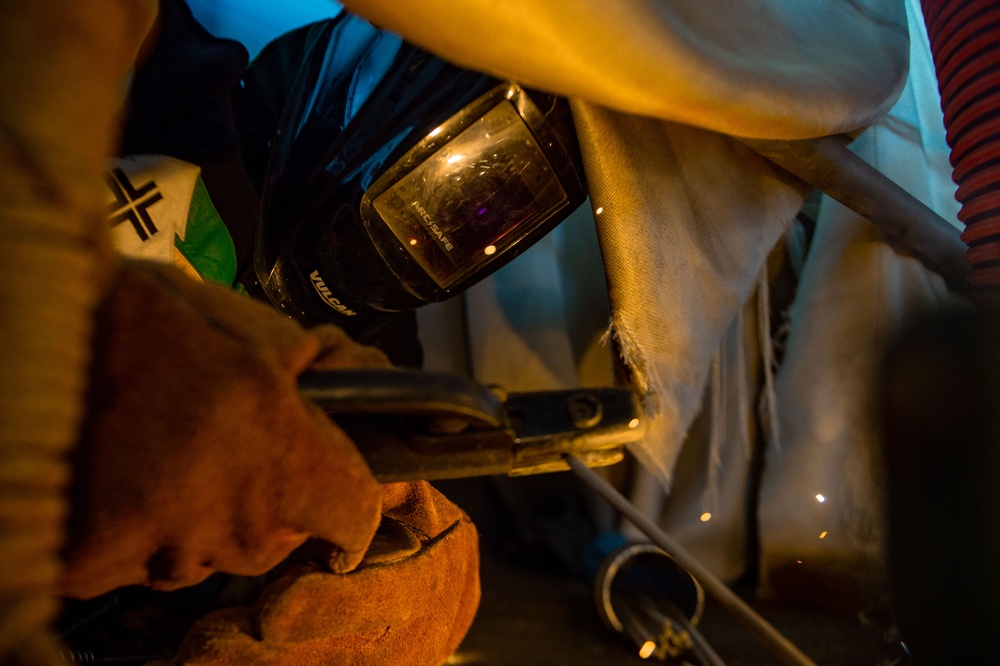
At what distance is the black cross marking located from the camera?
658mm

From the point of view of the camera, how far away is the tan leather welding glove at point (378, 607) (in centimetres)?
38

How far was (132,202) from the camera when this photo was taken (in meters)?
0.67

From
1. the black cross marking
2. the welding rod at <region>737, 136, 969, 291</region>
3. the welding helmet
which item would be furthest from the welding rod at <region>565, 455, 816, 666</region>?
the black cross marking

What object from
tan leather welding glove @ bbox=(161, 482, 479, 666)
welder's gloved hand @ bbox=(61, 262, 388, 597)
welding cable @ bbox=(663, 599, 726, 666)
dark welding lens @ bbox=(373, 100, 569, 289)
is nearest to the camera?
welder's gloved hand @ bbox=(61, 262, 388, 597)

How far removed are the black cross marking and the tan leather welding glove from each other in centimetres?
48

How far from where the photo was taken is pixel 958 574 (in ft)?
1.76

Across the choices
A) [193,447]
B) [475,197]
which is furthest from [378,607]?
[475,197]

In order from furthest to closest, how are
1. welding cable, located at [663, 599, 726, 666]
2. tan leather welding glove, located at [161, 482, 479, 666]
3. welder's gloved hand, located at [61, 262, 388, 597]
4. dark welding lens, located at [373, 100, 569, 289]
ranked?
welding cable, located at [663, 599, 726, 666], dark welding lens, located at [373, 100, 569, 289], tan leather welding glove, located at [161, 482, 479, 666], welder's gloved hand, located at [61, 262, 388, 597]

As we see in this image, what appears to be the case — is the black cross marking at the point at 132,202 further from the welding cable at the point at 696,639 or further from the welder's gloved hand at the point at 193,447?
the welding cable at the point at 696,639

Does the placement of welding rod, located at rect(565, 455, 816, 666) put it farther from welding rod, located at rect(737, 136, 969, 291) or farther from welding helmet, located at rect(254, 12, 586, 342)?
welding rod, located at rect(737, 136, 969, 291)

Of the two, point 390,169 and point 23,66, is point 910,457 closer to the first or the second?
point 390,169

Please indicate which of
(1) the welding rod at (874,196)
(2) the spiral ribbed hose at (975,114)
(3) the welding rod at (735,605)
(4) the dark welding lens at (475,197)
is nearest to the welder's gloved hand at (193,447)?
(3) the welding rod at (735,605)

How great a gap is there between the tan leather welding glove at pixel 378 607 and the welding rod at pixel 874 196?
56cm

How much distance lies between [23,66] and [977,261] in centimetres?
94
